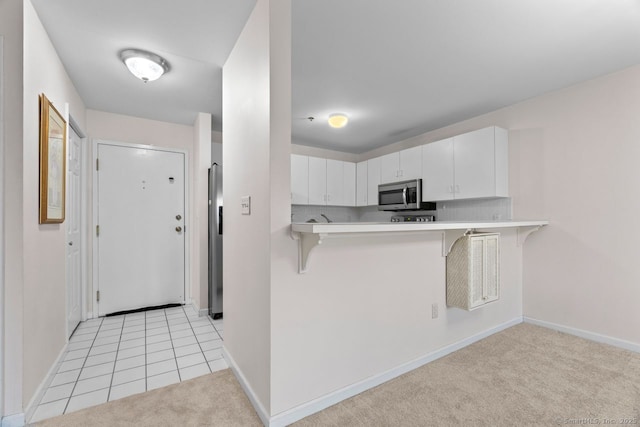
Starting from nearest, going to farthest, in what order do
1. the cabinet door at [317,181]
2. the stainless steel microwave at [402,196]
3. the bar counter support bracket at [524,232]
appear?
1. the bar counter support bracket at [524,232]
2. the stainless steel microwave at [402,196]
3. the cabinet door at [317,181]

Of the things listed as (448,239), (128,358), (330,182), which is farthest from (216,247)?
(448,239)

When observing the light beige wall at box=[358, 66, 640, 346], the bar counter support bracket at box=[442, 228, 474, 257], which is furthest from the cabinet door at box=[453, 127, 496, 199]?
the bar counter support bracket at box=[442, 228, 474, 257]

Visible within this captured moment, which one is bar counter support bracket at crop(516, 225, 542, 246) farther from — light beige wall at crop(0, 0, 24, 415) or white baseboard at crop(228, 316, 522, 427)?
light beige wall at crop(0, 0, 24, 415)

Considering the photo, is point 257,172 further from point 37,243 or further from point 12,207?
point 37,243

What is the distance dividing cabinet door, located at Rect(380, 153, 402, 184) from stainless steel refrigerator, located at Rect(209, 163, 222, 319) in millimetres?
2334

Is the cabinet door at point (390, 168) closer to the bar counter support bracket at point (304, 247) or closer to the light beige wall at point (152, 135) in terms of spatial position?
the light beige wall at point (152, 135)

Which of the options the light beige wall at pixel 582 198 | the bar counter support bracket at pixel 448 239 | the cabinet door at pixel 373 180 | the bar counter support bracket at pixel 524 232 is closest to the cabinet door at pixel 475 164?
the light beige wall at pixel 582 198

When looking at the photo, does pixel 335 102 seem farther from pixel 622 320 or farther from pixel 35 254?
pixel 622 320

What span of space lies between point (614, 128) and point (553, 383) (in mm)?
2129

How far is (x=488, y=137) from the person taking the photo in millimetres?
3076

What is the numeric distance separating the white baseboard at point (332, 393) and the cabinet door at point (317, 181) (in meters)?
2.63

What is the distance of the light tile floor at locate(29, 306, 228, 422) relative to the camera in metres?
1.84

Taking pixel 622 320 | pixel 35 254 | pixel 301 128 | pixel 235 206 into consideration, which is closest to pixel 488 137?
pixel 622 320

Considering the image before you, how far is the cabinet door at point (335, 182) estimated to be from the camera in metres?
4.62
